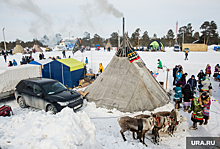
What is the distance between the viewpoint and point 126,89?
7156 millimetres

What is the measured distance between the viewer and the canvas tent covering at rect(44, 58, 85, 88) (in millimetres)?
10984

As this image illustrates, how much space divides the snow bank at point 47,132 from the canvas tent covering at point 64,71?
20.4 ft

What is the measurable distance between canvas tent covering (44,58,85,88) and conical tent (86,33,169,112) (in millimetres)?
3503

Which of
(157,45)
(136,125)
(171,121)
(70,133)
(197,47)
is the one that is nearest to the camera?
(70,133)

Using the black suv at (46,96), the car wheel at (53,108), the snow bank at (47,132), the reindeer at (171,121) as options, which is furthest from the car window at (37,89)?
the reindeer at (171,121)

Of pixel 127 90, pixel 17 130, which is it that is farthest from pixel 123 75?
pixel 17 130

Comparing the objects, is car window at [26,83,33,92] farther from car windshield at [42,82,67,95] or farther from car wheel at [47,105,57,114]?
car wheel at [47,105,57,114]

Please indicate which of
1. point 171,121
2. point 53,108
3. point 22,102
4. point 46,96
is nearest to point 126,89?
point 171,121

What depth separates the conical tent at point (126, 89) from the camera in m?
6.88

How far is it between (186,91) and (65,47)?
51.7m

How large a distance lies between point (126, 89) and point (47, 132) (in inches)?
163

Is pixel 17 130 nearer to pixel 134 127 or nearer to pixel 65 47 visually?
pixel 134 127

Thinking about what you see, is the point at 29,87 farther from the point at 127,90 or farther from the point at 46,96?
the point at 127,90

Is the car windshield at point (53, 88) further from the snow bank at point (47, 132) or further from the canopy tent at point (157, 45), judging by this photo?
the canopy tent at point (157, 45)
